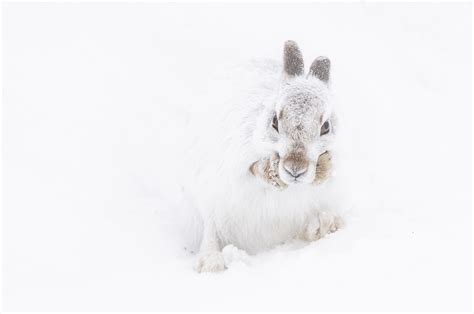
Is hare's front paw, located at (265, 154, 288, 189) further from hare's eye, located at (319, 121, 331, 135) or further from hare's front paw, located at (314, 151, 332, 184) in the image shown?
hare's eye, located at (319, 121, 331, 135)

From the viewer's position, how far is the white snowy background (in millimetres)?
4645

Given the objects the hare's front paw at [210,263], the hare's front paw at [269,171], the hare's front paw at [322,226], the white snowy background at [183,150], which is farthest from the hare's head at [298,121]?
the hare's front paw at [210,263]

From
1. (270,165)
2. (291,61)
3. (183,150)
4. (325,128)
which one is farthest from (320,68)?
(183,150)

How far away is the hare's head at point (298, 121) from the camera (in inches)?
193

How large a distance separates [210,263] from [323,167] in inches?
43.9

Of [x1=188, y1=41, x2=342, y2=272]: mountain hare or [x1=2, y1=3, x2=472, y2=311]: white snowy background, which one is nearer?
[x1=2, y1=3, x2=472, y2=311]: white snowy background

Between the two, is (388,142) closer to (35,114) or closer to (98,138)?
(98,138)

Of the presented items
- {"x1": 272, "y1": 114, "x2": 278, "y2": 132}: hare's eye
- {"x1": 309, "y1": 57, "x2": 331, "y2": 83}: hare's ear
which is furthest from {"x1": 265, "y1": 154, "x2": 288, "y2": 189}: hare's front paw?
{"x1": 309, "y1": 57, "x2": 331, "y2": 83}: hare's ear

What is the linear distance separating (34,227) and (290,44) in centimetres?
259

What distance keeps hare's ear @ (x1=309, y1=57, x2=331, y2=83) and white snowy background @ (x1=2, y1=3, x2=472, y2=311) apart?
0.43 m

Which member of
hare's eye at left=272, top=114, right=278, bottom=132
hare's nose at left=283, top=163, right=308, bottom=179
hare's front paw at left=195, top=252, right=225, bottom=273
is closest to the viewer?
hare's nose at left=283, top=163, right=308, bottom=179

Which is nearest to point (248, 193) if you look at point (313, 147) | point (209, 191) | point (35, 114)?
point (209, 191)

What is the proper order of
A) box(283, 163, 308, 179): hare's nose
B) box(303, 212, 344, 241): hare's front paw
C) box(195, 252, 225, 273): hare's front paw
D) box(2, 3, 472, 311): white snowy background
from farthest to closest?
box(303, 212, 344, 241): hare's front paw < box(195, 252, 225, 273): hare's front paw < box(283, 163, 308, 179): hare's nose < box(2, 3, 472, 311): white snowy background

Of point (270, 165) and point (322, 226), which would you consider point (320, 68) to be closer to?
point (270, 165)
